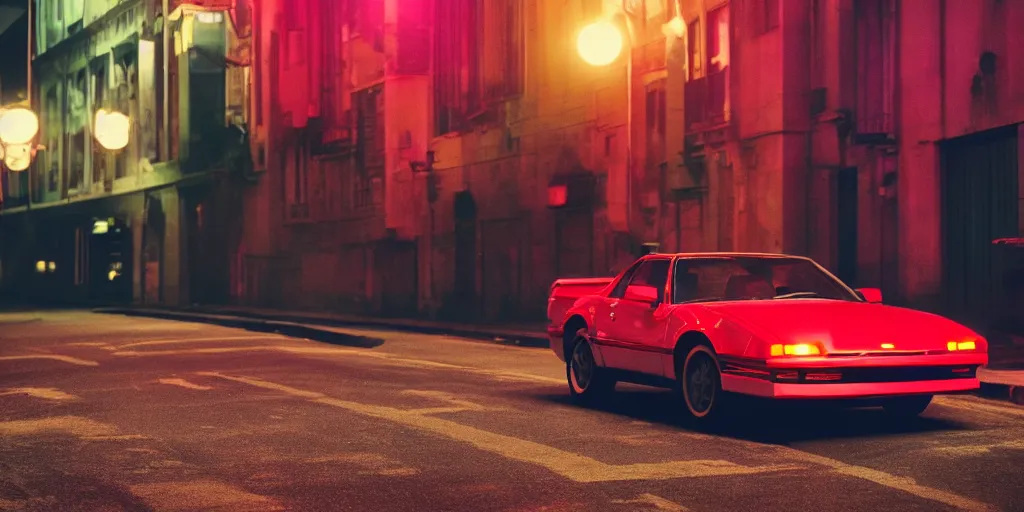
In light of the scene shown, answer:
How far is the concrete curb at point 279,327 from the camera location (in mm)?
21703

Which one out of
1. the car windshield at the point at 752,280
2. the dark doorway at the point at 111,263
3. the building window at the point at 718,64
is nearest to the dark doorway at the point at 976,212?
the building window at the point at 718,64

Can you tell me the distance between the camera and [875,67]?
1898 cm

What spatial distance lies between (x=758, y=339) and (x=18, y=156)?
3863 centimetres

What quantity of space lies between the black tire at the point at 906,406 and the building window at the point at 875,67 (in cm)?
905

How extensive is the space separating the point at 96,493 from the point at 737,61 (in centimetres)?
1543

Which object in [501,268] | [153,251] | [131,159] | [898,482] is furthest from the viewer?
[131,159]

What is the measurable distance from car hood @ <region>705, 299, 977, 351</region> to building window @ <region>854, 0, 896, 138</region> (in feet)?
31.0

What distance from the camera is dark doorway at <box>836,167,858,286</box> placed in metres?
19.5

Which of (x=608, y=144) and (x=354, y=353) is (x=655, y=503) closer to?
(x=354, y=353)

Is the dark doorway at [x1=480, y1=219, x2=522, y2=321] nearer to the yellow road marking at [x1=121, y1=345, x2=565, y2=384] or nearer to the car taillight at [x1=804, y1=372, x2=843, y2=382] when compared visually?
the yellow road marking at [x1=121, y1=345, x2=565, y2=384]

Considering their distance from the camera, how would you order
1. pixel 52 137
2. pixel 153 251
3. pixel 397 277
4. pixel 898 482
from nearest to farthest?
pixel 898 482 < pixel 397 277 < pixel 153 251 < pixel 52 137

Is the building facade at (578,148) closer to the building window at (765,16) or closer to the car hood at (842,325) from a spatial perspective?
the building window at (765,16)

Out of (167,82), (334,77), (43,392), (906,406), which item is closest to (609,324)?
(906,406)

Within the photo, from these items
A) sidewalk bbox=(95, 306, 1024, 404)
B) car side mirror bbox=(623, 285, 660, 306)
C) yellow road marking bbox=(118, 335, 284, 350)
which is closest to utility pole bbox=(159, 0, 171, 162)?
sidewalk bbox=(95, 306, 1024, 404)
